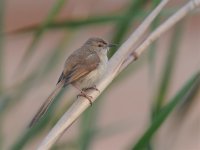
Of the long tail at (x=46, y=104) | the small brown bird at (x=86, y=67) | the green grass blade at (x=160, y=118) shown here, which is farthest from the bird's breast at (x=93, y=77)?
the green grass blade at (x=160, y=118)

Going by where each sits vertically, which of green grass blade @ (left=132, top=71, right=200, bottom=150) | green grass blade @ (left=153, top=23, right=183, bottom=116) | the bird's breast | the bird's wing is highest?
the bird's wing

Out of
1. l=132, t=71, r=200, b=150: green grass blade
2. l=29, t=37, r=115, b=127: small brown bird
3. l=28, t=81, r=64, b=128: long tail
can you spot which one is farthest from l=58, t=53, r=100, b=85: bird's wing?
l=132, t=71, r=200, b=150: green grass blade

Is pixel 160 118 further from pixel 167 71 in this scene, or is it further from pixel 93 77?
pixel 93 77

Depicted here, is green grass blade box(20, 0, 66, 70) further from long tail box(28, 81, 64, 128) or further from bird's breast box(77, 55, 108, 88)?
bird's breast box(77, 55, 108, 88)

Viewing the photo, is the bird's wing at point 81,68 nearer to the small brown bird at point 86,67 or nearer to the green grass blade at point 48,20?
the small brown bird at point 86,67

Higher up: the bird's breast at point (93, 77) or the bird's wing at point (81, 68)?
the bird's wing at point (81, 68)

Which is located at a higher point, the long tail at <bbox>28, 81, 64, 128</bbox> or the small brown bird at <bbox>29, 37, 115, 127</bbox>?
the small brown bird at <bbox>29, 37, 115, 127</bbox>

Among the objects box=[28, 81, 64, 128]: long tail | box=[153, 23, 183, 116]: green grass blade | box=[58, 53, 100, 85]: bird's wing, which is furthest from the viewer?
box=[58, 53, 100, 85]: bird's wing
